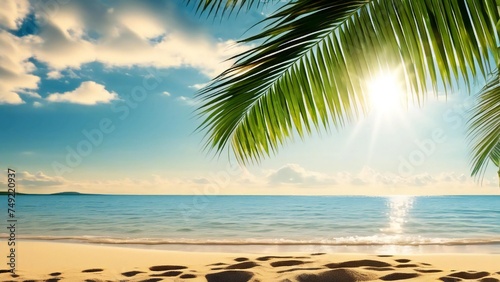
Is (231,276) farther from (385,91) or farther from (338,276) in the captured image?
(385,91)


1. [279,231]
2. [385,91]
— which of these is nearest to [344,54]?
[385,91]

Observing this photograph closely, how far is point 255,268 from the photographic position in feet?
16.7

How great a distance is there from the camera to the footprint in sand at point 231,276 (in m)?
4.55

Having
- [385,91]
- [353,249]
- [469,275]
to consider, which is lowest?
[353,249]

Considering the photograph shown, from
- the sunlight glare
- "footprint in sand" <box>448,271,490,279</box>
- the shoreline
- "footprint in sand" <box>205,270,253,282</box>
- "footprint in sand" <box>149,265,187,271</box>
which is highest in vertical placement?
the sunlight glare

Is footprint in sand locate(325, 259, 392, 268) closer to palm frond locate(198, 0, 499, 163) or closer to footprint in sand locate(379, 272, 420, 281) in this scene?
footprint in sand locate(379, 272, 420, 281)

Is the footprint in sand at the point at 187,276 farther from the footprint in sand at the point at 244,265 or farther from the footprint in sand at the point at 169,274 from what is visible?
the footprint in sand at the point at 244,265

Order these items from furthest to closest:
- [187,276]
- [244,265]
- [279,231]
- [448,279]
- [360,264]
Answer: [279,231] → [244,265] → [360,264] → [187,276] → [448,279]

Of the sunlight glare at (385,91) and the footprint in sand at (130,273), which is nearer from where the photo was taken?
the sunlight glare at (385,91)

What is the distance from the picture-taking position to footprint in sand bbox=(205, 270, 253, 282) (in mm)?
4555

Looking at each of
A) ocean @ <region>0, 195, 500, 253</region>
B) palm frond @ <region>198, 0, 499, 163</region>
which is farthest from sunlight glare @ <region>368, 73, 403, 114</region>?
ocean @ <region>0, 195, 500, 253</region>

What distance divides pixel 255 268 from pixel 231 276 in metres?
0.53

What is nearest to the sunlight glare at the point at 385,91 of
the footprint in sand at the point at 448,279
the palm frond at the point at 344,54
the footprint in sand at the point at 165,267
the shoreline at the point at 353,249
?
the palm frond at the point at 344,54

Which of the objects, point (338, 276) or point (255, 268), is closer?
point (338, 276)
